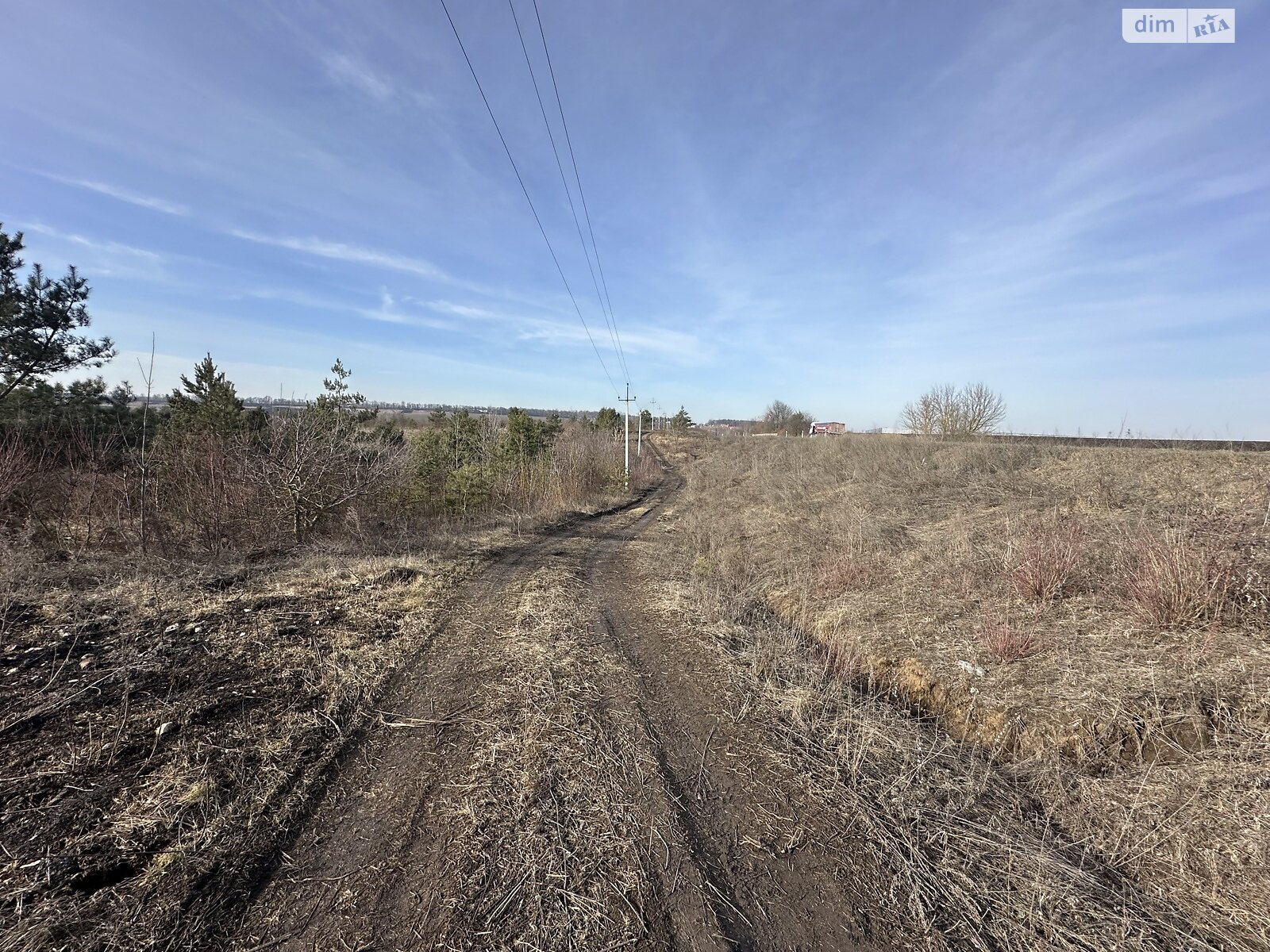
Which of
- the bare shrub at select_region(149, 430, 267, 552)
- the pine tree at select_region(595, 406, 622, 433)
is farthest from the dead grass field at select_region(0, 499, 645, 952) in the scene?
the pine tree at select_region(595, 406, 622, 433)

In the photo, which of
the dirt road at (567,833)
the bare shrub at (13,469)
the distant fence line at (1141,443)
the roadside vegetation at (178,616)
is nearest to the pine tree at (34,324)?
the roadside vegetation at (178,616)

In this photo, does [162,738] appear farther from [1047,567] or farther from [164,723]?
[1047,567]

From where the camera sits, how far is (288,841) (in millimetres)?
2613

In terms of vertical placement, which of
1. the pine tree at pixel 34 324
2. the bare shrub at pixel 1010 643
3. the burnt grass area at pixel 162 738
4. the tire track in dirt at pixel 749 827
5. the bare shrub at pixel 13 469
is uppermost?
the pine tree at pixel 34 324

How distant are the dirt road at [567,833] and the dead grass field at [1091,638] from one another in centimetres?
117

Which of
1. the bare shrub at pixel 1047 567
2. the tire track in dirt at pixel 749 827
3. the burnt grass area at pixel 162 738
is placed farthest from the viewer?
the bare shrub at pixel 1047 567

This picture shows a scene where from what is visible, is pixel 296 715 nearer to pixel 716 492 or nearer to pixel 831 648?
pixel 831 648

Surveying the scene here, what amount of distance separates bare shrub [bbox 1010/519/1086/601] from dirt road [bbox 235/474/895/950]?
13.3 feet

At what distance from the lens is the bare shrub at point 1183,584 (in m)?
4.66

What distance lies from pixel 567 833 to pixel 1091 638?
534 cm

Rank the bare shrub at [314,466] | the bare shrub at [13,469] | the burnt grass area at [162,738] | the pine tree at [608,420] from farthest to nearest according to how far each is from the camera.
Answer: the pine tree at [608,420], the bare shrub at [314,466], the bare shrub at [13,469], the burnt grass area at [162,738]

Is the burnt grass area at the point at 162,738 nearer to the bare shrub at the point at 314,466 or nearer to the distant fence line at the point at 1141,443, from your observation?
the bare shrub at the point at 314,466

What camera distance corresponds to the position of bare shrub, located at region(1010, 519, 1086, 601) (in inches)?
231

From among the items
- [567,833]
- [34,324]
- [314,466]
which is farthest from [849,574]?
[34,324]
